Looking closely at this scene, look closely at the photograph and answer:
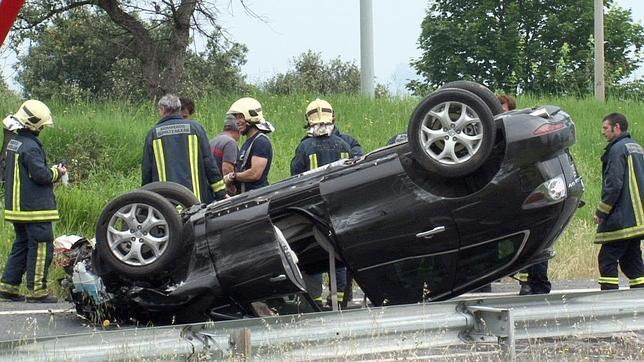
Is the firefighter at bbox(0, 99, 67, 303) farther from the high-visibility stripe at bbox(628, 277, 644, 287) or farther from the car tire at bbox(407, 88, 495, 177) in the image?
the high-visibility stripe at bbox(628, 277, 644, 287)

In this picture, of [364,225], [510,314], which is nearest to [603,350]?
[510,314]

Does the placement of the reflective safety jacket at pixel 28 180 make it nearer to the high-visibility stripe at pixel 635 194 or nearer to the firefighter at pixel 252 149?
the firefighter at pixel 252 149

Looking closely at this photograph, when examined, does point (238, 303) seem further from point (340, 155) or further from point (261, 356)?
point (340, 155)

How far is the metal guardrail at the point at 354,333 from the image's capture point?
4.97 m

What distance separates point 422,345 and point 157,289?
7.19 ft

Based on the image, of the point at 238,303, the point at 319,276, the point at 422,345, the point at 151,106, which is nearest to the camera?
the point at 422,345

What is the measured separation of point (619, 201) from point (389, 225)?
10.2 feet

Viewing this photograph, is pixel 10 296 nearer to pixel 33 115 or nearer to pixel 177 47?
pixel 33 115

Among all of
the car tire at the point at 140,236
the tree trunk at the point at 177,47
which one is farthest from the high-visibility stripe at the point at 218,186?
the tree trunk at the point at 177,47

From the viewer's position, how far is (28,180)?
9352 mm

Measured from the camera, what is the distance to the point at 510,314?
18.2 feet

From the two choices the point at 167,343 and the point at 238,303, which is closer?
the point at 167,343

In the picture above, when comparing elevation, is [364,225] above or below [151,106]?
below

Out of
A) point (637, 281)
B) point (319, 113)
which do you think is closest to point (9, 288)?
point (319, 113)
